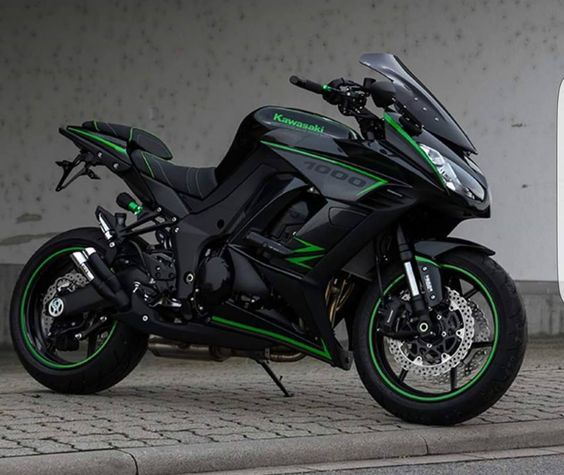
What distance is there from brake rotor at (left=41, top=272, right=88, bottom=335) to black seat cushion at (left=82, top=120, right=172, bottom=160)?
756 mm

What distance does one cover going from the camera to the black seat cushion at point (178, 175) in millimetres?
6734

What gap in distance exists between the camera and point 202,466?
17.3ft

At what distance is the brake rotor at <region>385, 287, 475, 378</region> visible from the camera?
5.93 metres

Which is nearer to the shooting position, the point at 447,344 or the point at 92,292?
the point at 447,344

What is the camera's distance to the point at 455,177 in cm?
596

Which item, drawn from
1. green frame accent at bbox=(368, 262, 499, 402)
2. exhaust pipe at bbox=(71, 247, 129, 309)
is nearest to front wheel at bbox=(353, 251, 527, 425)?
green frame accent at bbox=(368, 262, 499, 402)

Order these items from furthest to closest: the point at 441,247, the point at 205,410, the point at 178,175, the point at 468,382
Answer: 1. the point at 178,175
2. the point at 205,410
3. the point at 441,247
4. the point at 468,382

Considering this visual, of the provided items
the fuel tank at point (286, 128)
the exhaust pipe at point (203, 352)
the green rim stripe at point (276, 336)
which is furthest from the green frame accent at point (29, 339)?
the fuel tank at point (286, 128)

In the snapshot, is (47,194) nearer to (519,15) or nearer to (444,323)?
(519,15)

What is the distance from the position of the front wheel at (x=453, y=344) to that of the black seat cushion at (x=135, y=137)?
151cm

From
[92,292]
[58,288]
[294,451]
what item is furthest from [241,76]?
[294,451]

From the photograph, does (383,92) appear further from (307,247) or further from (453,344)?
(453,344)

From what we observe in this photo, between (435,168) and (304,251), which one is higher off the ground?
(435,168)

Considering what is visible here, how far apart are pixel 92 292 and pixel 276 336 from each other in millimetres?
1097
